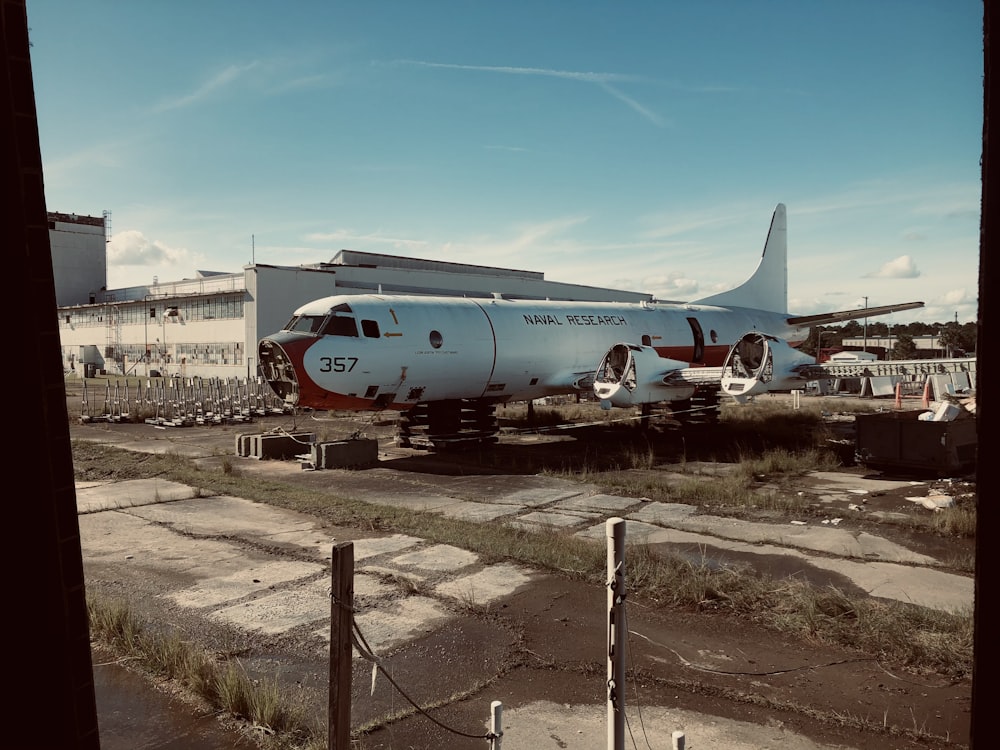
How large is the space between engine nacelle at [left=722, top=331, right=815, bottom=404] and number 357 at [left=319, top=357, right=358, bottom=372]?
9.25m

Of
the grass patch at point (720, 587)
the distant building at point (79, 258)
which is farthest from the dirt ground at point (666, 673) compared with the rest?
the distant building at point (79, 258)

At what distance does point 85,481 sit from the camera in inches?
591

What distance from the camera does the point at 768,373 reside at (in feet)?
57.9

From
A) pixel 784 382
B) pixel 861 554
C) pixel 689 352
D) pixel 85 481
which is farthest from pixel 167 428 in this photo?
pixel 861 554

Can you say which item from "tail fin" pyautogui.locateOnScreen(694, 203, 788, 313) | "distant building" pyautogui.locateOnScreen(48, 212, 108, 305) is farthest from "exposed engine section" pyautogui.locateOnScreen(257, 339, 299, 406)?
"distant building" pyautogui.locateOnScreen(48, 212, 108, 305)

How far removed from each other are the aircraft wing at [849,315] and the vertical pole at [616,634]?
23233 millimetres

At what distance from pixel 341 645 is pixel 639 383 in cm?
1508

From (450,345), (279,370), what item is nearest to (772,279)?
(450,345)

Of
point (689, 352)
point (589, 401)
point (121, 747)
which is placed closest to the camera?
point (121, 747)

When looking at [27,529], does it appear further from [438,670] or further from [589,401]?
[589,401]

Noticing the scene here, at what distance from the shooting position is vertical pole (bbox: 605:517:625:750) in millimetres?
3459

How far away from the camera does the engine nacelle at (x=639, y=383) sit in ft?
59.4

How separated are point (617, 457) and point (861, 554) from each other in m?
8.95

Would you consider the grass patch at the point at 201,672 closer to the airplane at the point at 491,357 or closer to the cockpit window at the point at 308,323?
the airplane at the point at 491,357
